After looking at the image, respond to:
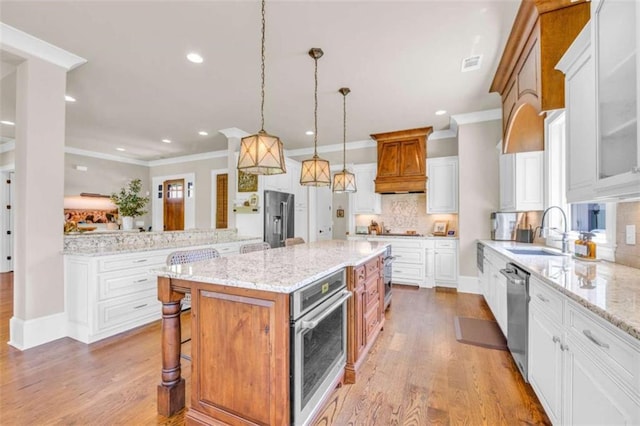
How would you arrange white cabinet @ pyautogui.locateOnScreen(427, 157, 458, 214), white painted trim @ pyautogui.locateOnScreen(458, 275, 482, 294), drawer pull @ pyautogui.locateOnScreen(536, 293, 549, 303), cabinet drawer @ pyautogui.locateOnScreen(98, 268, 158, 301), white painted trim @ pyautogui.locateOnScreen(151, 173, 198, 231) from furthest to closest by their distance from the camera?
white painted trim @ pyautogui.locateOnScreen(151, 173, 198, 231), white cabinet @ pyautogui.locateOnScreen(427, 157, 458, 214), white painted trim @ pyautogui.locateOnScreen(458, 275, 482, 294), cabinet drawer @ pyautogui.locateOnScreen(98, 268, 158, 301), drawer pull @ pyautogui.locateOnScreen(536, 293, 549, 303)

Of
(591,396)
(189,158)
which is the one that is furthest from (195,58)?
(189,158)

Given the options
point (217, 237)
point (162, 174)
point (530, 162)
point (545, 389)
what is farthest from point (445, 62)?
point (162, 174)

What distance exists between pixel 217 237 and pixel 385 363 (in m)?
3.46

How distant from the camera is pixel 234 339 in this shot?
4.77ft

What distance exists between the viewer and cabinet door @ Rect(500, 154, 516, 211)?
11.9 feet

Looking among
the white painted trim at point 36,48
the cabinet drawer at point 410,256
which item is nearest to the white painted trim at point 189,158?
the white painted trim at point 36,48

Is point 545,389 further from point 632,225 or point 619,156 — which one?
point 619,156

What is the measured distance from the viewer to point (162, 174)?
25.4 feet

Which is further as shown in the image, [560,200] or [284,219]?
[284,219]

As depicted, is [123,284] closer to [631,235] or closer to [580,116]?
[580,116]

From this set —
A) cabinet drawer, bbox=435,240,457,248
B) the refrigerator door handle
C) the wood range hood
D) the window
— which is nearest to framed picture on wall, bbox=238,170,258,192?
the refrigerator door handle

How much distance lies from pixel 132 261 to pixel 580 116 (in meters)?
3.97

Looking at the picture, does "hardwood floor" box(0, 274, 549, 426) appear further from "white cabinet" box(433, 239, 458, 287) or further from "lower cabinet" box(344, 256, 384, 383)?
"white cabinet" box(433, 239, 458, 287)

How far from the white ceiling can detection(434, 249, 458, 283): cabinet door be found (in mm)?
2241
